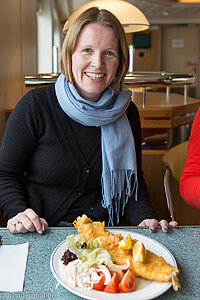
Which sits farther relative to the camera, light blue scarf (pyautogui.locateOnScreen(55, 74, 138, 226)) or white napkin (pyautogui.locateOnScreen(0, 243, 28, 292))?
light blue scarf (pyautogui.locateOnScreen(55, 74, 138, 226))

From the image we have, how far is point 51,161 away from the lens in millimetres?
1536

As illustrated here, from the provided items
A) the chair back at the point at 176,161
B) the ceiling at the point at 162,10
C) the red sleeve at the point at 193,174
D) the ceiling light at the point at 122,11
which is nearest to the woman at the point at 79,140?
the red sleeve at the point at 193,174

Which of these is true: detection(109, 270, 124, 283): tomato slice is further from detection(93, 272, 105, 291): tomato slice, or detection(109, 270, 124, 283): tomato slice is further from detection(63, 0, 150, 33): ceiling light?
detection(63, 0, 150, 33): ceiling light

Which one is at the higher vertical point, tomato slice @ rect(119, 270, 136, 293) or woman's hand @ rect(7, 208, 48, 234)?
woman's hand @ rect(7, 208, 48, 234)

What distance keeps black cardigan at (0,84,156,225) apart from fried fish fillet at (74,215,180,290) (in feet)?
1.76

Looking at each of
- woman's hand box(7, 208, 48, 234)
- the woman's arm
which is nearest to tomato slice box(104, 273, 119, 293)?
woman's hand box(7, 208, 48, 234)

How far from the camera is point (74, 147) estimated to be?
1536 mm

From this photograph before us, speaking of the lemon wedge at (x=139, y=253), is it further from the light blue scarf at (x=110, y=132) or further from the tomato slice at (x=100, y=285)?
the light blue scarf at (x=110, y=132)

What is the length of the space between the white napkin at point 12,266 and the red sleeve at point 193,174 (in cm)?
77

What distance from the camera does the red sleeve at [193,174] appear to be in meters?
1.55

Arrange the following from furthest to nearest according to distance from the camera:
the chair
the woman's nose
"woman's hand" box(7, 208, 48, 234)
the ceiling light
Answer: the ceiling light → the chair → the woman's nose → "woman's hand" box(7, 208, 48, 234)

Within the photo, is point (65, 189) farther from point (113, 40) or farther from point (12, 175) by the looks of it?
point (113, 40)

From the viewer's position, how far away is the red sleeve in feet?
5.08

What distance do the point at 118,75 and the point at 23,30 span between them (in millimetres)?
1961
